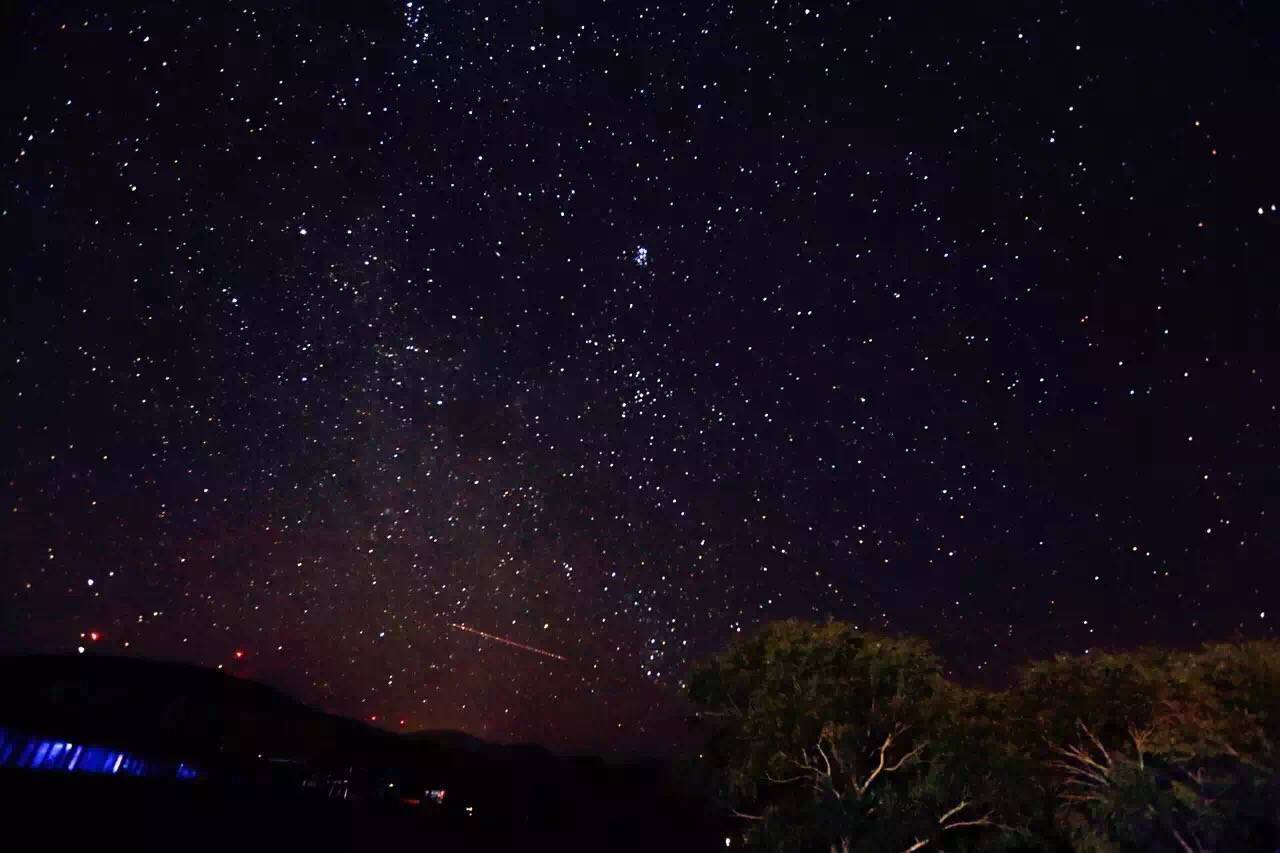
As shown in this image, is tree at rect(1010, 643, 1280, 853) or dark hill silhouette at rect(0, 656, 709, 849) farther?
tree at rect(1010, 643, 1280, 853)

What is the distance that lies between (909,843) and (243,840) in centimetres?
1259

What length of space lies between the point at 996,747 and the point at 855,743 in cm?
290

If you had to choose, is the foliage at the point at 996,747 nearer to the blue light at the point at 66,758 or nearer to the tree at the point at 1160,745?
the tree at the point at 1160,745

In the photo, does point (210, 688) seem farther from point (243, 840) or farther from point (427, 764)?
point (243, 840)

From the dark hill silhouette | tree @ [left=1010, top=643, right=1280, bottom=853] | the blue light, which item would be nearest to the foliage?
tree @ [left=1010, top=643, right=1280, bottom=853]

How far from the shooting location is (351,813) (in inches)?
738

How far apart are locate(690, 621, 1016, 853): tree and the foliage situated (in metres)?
0.04

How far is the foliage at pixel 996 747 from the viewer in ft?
52.4

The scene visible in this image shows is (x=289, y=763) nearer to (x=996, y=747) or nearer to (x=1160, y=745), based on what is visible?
(x=996, y=747)

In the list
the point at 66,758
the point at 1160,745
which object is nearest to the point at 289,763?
the point at 66,758

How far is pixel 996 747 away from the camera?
17.3 metres

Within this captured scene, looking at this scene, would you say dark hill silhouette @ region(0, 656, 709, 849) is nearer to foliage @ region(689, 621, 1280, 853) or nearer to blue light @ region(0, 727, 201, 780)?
blue light @ region(0, 727, 201, 780)

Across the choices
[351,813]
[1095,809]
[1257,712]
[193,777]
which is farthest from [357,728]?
[1257,712]

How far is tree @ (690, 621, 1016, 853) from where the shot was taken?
16.8 metres
